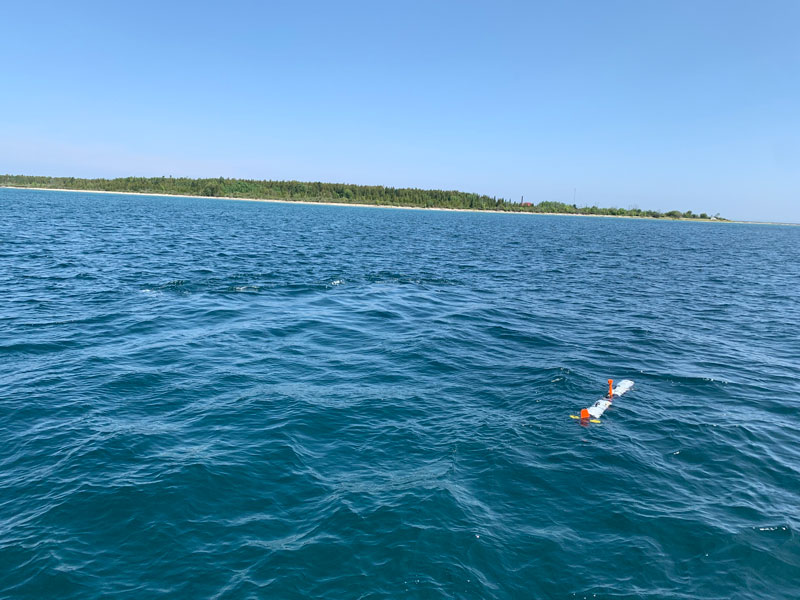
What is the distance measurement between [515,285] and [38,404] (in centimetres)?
3372

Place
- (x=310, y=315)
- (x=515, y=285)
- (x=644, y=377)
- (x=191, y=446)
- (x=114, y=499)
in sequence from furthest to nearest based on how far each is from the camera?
(x=515, y=285), (x=310, y=315), (x=644, y=377), (x=191, y=446), (x=114, y=499)

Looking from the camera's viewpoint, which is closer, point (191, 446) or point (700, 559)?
point (700, 559)

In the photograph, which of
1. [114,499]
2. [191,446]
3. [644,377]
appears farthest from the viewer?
[644,377]

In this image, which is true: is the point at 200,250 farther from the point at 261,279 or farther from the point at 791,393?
the point at 791,393

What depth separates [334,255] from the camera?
5409cm

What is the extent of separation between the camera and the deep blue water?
8750 mm

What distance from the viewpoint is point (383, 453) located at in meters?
12.6

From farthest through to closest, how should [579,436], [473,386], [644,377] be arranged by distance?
1. [644,377]
2. [473,386]
3. [579,436]

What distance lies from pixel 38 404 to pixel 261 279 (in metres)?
22.8

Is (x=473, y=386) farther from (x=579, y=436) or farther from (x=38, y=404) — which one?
(x=38, y=404)

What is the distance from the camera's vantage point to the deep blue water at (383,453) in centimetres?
875

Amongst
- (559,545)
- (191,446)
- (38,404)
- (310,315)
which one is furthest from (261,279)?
(559,545)

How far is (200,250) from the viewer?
51781mm

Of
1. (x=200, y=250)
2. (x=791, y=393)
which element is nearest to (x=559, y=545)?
(x=791, y=393)
